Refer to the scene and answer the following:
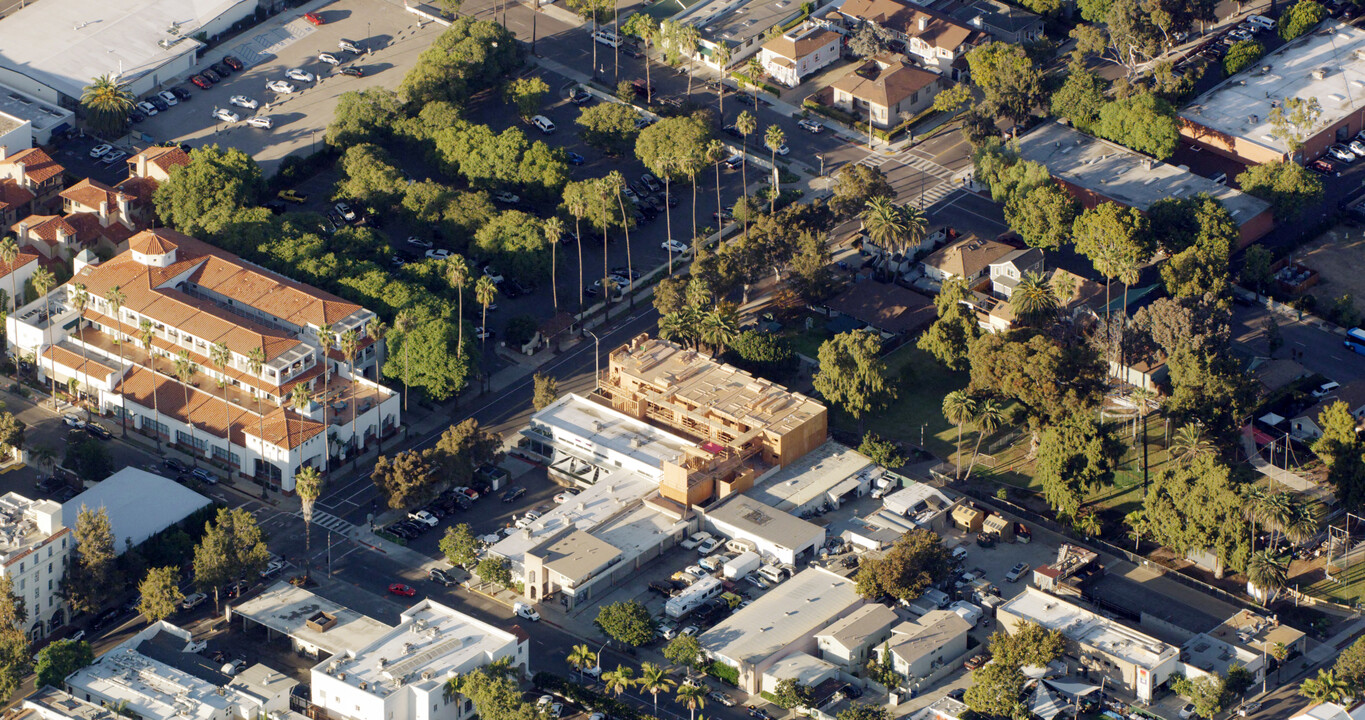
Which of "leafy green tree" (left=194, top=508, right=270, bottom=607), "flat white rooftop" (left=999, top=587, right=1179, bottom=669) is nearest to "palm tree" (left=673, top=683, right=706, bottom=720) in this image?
"flat white rooftop" (left=999, top=587, right=1179, bottom=669)

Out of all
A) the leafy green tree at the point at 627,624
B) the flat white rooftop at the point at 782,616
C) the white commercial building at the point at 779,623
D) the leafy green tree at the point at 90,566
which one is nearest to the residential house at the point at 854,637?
the white commercial building at the point at 779,623

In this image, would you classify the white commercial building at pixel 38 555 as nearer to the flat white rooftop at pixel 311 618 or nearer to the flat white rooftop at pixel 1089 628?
the flat white rooftop at pixel 311 618

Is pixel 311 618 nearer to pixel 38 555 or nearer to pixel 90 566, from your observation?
pixel 90 566

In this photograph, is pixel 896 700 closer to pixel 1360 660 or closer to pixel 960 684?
pixel 960 684

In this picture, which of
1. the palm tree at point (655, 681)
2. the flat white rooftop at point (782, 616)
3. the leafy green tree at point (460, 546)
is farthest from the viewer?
the leafy green tree at point (460, 546)

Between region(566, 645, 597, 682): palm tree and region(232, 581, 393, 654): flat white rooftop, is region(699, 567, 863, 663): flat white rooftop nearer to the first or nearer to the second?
region(566, 645, 597, 682): palm tree

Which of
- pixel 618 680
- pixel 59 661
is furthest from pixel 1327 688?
pixel 59 661
